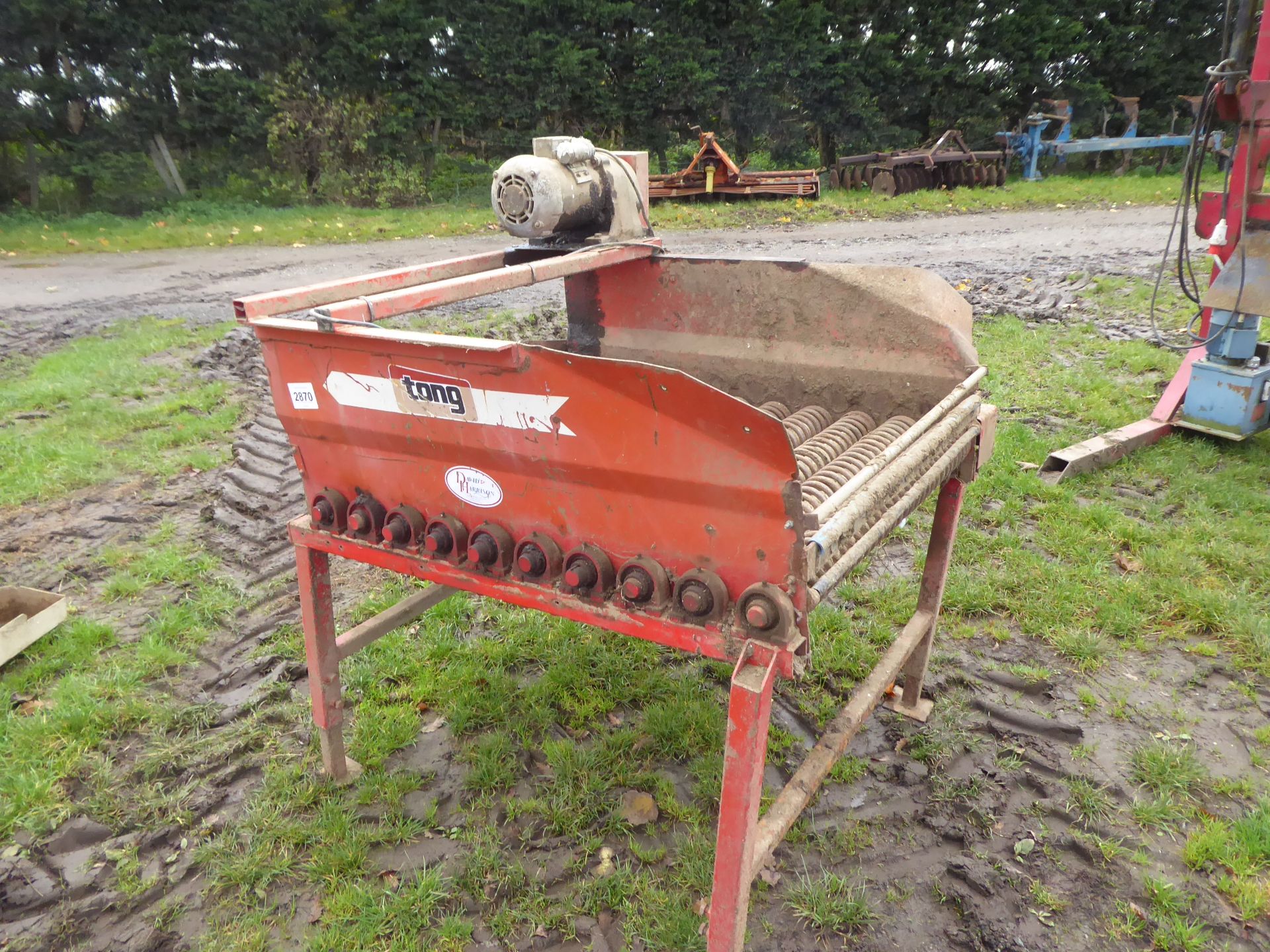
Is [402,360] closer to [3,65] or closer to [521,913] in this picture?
[521,913]

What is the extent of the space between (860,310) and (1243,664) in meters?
2.08

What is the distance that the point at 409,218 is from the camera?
49.4 feet

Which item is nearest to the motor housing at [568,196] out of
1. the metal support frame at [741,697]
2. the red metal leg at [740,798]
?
the metal support frame at [741,697]

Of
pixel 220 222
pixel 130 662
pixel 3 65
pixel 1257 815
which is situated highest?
pixel 3 65

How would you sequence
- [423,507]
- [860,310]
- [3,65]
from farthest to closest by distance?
[3,65] → [860,310] → [423,507]

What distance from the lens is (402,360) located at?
1.92m

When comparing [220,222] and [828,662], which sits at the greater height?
[220,222]

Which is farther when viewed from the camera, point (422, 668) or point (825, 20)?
point (825, 20)

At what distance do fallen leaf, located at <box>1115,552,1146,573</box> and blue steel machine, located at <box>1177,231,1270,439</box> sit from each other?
1490 mm

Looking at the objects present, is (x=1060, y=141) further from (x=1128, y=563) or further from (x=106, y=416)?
(x=106, y=416)

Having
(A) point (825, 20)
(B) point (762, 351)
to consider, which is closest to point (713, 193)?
(A) point (825, 20)

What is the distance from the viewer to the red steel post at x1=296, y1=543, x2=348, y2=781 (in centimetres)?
250

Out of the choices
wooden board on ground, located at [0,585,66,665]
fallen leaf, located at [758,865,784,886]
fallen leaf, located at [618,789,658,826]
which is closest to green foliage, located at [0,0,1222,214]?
wooden board on ground, located at [0,585,66,665]

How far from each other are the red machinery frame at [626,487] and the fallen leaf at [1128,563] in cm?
155
